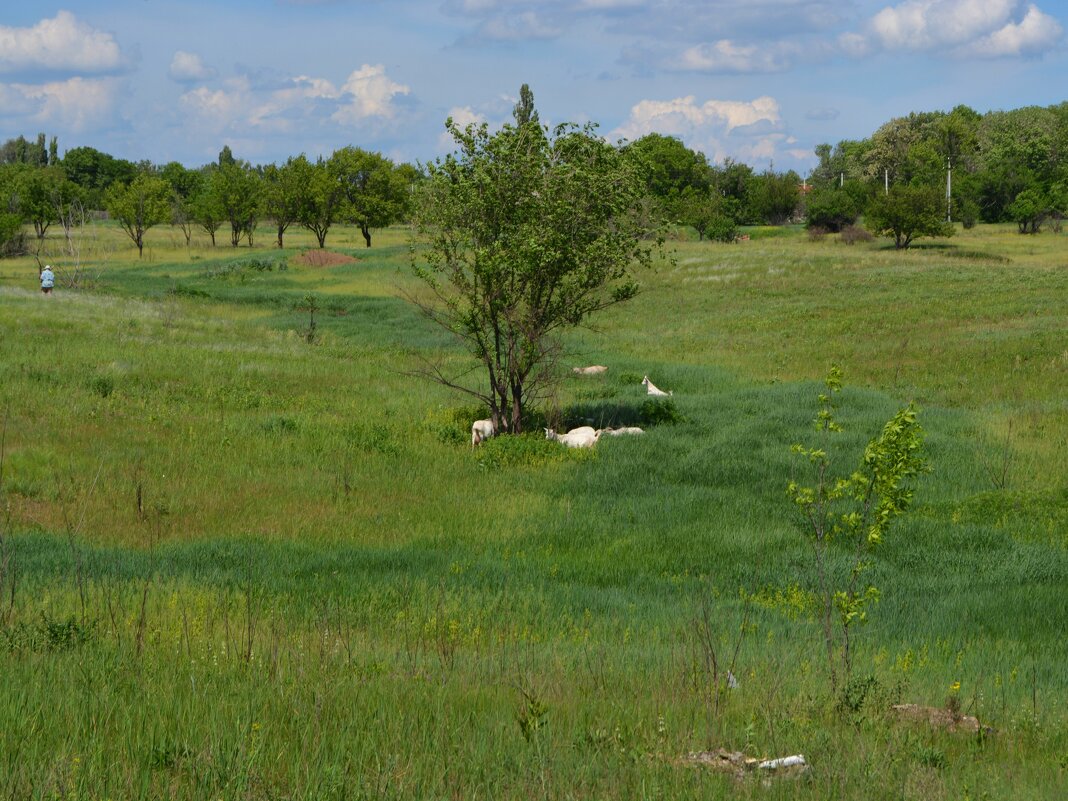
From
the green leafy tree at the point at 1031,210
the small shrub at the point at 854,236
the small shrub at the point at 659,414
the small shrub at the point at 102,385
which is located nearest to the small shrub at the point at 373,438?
the small shrub at the point at 659,414

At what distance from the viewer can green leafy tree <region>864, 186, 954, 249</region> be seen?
72188 mm

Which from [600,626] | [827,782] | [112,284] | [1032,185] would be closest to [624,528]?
[600,626]

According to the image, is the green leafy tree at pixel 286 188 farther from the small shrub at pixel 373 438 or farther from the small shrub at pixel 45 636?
the small shrub at pixel 45 636

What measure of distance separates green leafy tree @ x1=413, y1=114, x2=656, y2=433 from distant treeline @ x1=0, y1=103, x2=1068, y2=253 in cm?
5908

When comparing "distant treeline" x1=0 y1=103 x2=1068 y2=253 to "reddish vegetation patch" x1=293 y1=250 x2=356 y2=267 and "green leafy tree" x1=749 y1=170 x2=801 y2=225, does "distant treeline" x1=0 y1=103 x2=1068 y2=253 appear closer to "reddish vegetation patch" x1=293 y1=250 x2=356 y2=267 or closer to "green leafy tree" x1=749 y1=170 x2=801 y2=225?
"green leafy tree" x1=749 y1=170 x2=801 y2=225

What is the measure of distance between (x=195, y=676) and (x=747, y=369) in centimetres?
2729

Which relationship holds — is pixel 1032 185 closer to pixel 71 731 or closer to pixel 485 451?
pixel 485 451

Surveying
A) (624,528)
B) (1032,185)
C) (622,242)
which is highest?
(1032,185)

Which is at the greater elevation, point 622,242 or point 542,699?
point 622,242

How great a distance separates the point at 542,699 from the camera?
631 centimetres

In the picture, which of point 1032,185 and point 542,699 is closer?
point 542,699

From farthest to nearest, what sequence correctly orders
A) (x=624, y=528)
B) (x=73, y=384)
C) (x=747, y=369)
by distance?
1. (x=747, y=369)
2. (x=73, y=384)
3. (x=624, y=528)

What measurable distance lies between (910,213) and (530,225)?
60260mm

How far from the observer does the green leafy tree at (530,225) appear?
19.9 m
